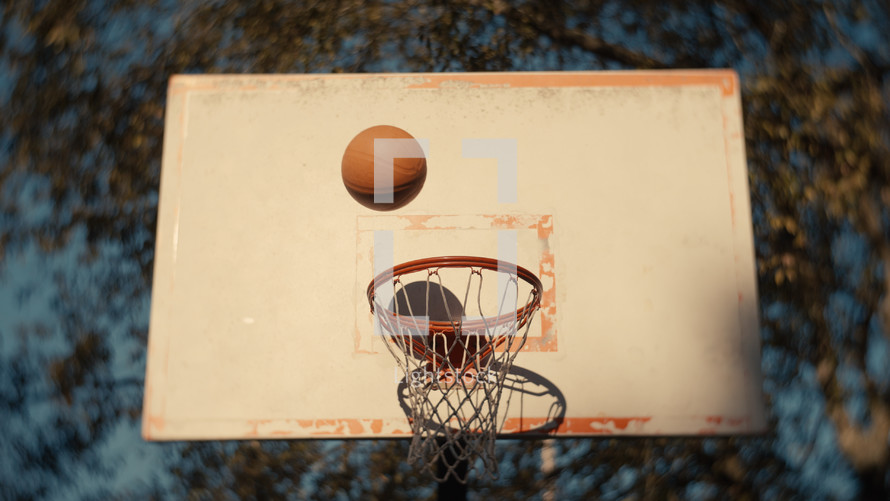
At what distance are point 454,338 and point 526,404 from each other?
43cm

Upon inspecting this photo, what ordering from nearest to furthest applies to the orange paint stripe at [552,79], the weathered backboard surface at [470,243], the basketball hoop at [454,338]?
the basketball hoop at [454,338] → the weathered backboard surface at [470,243] → the orange paint stripe at [552,79]

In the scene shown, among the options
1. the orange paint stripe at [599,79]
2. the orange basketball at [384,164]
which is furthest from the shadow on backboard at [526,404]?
the orange paint stripe at [599,79]

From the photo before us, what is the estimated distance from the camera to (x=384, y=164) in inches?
136

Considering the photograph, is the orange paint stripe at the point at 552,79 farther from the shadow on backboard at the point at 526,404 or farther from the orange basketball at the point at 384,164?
the shadow on backboard at the point at 526,404

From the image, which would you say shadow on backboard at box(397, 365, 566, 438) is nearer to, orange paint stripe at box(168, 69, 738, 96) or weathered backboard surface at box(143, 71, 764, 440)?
weathered backboard surface at box(143, 71, 764, 440)

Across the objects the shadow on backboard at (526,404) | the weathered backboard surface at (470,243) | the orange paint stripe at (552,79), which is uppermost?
the orange paint stripe at (552,79)

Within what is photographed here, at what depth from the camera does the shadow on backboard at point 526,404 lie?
334cm

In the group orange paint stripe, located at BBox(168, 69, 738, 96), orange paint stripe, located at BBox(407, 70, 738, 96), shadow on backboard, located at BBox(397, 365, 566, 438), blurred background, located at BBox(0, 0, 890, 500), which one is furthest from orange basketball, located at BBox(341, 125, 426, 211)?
blurred background, located at BBox(0, 0, 890, 500)

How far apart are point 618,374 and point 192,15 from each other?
181 inches

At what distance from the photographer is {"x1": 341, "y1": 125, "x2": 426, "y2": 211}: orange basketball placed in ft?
11.3

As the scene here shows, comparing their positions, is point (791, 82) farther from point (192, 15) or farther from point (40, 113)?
point (40, 113)

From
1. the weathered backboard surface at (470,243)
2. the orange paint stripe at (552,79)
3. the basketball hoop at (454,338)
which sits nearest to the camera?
the basketball hoop at (454,338)

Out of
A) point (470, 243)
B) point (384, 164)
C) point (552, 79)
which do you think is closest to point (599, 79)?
point (552, 79)

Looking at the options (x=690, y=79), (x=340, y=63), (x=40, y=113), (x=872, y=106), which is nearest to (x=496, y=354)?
(x=690, y=79)
